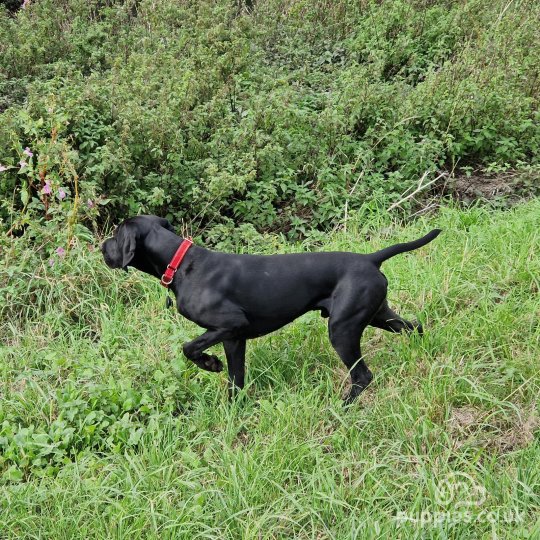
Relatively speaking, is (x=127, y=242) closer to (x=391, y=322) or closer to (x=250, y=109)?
(x=391, y=322)

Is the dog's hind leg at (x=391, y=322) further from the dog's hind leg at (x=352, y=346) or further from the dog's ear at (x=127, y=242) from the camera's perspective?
the dog's ear at (x=127, y=242)

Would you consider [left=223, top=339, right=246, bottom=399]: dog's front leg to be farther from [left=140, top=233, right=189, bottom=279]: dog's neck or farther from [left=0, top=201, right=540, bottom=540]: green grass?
[left=140, top=233, right=189, bottom=279]: dog's neck

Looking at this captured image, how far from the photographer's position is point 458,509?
302 cm

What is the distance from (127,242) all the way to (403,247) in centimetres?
153

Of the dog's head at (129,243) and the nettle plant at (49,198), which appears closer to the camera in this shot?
the dog's head at (129,243)

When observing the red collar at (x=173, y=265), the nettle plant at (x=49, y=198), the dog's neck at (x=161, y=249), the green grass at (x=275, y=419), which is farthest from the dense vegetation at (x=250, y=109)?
the red collar at (x=173, y=265)

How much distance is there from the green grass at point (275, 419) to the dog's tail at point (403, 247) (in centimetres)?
64

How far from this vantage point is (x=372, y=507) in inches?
123

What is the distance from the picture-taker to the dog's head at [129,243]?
3.89 metres

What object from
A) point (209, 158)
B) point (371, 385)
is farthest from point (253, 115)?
point (371, 385)

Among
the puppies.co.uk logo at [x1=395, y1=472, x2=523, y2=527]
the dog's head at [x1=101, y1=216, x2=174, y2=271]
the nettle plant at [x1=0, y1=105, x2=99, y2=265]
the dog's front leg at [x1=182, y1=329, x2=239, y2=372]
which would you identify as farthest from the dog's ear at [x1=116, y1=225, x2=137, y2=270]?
the puppies.co.uk logo at [x1=395, y1=472, x2=523, y2=527]

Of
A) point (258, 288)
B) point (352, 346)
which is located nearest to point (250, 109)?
point (258, 288)

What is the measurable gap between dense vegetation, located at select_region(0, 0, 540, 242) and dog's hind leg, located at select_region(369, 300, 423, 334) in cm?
176

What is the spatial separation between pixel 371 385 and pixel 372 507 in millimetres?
992
